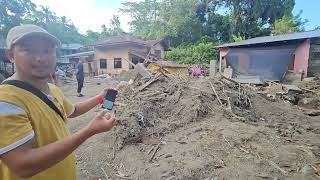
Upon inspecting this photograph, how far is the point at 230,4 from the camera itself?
34688 millimetres

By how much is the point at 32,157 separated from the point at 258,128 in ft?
17.0

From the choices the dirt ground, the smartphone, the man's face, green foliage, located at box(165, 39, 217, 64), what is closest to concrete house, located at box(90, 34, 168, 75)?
green foliage, located at box(165, 39, 217, 64)

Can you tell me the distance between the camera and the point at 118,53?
27672 millimetres

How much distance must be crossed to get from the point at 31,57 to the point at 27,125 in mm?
404

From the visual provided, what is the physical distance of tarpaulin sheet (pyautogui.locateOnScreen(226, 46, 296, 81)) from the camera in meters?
15.0

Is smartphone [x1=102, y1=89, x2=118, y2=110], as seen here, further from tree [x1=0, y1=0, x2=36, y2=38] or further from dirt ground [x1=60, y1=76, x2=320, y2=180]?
tree [x1=0, y1=0, x2=36, y2=38]

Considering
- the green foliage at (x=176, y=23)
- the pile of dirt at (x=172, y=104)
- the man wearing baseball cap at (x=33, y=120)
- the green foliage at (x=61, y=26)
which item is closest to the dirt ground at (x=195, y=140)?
the pile of dirt at (x=172, y=104)

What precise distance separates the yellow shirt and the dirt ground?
2.63m

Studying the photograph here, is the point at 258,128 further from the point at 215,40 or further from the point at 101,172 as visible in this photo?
the point at 215,40

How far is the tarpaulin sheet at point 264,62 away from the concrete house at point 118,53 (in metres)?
10.6

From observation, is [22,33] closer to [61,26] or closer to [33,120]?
[33,120]

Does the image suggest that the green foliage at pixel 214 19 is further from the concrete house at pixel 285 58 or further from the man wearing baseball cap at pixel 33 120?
the man wearing baseball cap at pixel 33 120

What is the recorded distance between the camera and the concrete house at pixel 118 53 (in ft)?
88.3

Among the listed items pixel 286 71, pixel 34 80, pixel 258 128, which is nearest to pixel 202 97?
pixel 258 128
